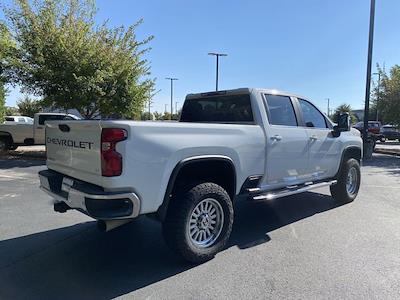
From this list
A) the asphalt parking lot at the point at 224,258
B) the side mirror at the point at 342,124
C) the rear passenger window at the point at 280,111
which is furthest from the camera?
the side mirror at the point at 342,124

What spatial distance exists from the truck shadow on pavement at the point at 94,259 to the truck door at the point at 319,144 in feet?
2.93

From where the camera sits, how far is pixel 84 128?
4.28 metres

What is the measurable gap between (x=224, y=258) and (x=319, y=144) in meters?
2.85

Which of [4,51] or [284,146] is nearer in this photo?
[284,146]

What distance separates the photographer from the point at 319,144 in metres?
6.66

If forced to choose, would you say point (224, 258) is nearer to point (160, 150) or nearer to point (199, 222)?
point (199, 222)

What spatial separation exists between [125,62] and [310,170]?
35.2ft

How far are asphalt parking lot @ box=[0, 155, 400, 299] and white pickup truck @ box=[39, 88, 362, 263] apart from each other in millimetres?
447

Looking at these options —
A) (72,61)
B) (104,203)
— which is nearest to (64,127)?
(104,203)

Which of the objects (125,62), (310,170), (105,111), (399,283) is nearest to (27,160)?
(105,111)

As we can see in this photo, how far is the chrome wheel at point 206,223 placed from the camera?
4.66 meters

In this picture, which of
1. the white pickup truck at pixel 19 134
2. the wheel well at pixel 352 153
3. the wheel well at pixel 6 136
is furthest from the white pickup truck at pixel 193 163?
the wheel well at pixel 6 136

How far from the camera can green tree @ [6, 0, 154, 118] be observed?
1449 cm

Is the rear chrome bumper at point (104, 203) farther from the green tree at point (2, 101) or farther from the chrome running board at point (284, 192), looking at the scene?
the green tree at point (2, 101)
